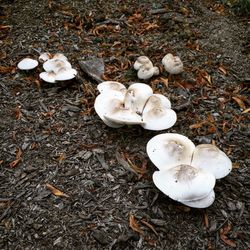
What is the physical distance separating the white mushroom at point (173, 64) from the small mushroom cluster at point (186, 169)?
1.04 metres

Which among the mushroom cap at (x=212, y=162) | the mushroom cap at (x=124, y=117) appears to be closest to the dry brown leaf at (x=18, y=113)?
the mushroom cap at (x=124, y=117)

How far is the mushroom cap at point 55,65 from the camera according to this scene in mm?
3381

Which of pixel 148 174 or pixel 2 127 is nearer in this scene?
pixel 148 174

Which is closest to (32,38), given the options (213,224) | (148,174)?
(148,174)

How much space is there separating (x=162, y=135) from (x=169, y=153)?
0.70 ft

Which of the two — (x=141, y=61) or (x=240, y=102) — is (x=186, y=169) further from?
(x=141, y=61)

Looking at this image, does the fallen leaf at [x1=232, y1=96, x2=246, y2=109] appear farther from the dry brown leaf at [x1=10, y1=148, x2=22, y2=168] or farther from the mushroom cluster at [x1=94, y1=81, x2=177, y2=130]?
the dry brown leaf at [x1=10, y1=148, x2=22, y2=168]

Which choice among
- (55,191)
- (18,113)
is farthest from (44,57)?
(55,191)

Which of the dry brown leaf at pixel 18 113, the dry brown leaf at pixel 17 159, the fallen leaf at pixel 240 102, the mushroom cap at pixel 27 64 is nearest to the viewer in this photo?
the dry brown leaf at pixel 17 159

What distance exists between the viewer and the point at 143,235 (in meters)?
2.30

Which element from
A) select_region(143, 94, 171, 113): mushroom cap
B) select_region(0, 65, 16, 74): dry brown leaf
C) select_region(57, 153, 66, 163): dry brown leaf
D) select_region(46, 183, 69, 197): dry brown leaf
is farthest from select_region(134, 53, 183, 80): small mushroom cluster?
select_region(46, 183, 69, 197): dry brown leaf

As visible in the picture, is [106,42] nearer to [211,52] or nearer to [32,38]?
[32,38]

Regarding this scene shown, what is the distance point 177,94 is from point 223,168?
1.14 m

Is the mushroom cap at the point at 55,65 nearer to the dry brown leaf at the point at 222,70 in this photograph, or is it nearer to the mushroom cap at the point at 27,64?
the mushroom cap at the point at 27,64
